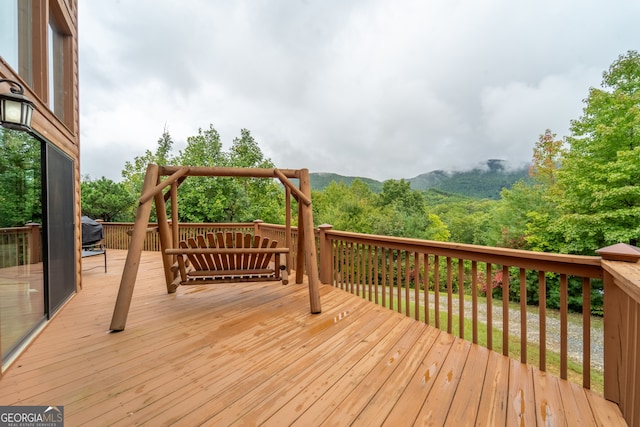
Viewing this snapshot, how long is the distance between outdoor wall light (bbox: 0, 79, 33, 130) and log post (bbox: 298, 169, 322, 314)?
7.53 feet

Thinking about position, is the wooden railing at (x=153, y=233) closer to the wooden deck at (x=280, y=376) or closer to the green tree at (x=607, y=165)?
the wooden deck at (x=280, y=376)

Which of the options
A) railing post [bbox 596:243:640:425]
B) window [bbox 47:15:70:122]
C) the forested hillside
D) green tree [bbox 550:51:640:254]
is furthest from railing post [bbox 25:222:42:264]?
the forested hillside

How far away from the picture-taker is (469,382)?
5.36ft

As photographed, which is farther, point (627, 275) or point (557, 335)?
point (557, 335)

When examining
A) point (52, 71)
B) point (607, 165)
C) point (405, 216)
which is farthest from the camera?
point (405, 216)

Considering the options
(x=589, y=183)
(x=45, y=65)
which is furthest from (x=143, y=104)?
(x=589, y=183)

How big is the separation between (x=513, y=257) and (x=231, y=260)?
263cm

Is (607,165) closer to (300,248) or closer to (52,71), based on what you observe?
(300,248)

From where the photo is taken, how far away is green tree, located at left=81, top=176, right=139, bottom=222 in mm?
9539

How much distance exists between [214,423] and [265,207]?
12351 mm

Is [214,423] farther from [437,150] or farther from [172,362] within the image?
[437,150]

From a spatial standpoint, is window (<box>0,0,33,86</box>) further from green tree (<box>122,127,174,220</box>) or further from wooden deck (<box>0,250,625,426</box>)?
green tree (<box>122,127,174,220</box>)

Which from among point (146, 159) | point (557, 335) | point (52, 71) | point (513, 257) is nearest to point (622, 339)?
point (513, 257)

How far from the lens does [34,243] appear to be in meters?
2.38
